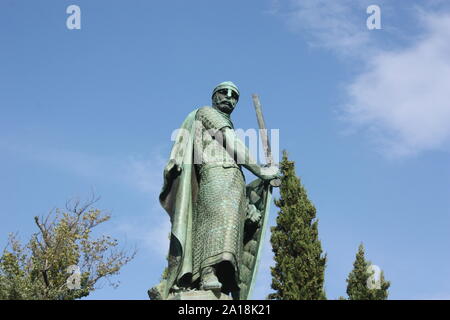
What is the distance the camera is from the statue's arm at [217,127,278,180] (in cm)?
774

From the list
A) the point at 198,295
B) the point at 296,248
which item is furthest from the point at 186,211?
the point at 296,248

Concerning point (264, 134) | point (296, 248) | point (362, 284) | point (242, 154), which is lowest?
point (242, 154)

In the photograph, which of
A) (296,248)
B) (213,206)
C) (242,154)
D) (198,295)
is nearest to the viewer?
(198,295)

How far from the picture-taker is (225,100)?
8.30 metres

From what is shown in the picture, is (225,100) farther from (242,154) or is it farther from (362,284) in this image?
(362,284)

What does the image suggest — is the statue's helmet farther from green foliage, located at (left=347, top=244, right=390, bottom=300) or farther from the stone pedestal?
green foliage, located at (left=347, top=244, right=390, bottom=300)

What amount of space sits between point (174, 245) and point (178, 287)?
49 cm

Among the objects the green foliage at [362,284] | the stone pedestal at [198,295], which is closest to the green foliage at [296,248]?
the green foliage at [362,284]

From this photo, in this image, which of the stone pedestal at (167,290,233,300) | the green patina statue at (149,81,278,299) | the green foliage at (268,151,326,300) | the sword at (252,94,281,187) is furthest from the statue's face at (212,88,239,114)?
the green foliage at (268,151,326,300)

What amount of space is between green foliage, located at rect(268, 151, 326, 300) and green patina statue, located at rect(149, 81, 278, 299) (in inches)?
447

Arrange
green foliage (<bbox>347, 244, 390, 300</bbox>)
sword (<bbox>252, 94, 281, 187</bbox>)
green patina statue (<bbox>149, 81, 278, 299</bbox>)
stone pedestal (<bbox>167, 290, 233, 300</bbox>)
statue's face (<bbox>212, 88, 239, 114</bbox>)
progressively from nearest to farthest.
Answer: stone pedestal (<bbox>167, 290, 233, 300</bbox>) → green patina statue (<bbox>149, 81, 278, 299</bbox>) → sword (<bbox>252, 94, 281, 187</bbox>) → statue's face (<bbox>212, 88, 239, 114</bbox>) → green foliage (<bbox>347, 244, 390, 300</bbox>)

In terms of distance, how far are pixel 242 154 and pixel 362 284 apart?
1337 centimetres
